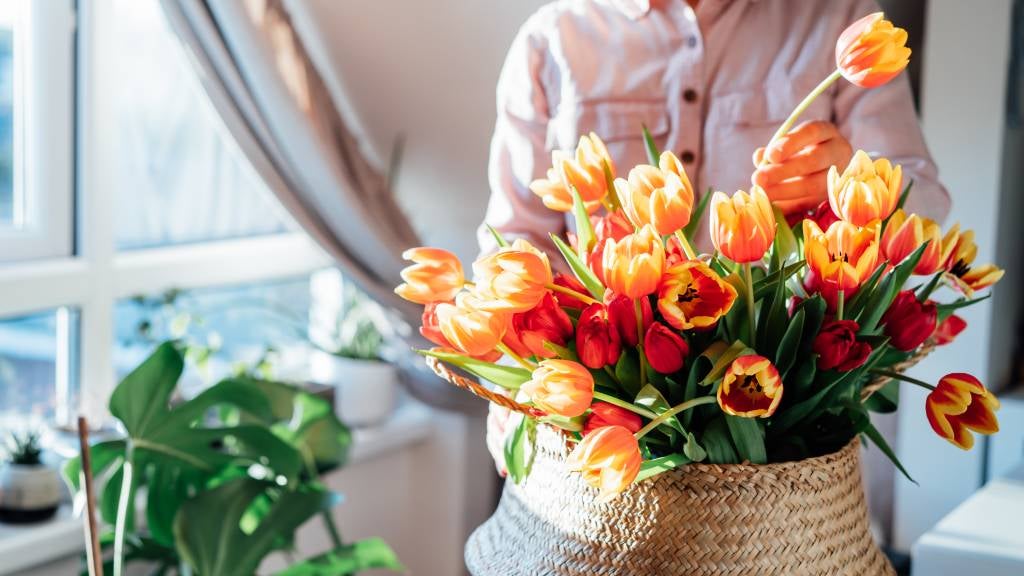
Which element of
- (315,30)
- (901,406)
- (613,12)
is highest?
(315,30)

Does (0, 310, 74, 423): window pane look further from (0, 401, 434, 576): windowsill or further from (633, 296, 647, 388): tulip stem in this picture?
(633, 296, 647, 388): tulip stem

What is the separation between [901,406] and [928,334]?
4.92 ft

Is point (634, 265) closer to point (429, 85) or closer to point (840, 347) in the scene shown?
point (840, 347)

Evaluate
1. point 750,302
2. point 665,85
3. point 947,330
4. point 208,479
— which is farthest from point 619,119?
point 208,479

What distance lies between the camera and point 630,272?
686 mm

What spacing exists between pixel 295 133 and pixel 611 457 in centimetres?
168

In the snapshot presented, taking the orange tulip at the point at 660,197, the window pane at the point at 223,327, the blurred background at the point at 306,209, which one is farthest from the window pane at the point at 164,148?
the orange tulip at the point at 660,197

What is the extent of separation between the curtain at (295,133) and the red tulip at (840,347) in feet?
5.32

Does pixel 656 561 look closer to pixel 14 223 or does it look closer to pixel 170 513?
pixel 170 513

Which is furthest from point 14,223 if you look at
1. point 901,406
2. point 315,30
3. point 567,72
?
point 901,406

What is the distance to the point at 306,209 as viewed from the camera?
2.35 metres

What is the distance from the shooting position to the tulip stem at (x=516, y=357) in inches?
29.8

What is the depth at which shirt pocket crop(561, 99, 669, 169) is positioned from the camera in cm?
155

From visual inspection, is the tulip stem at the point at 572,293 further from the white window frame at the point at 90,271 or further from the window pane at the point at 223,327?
the window pane at the point at 223,327
